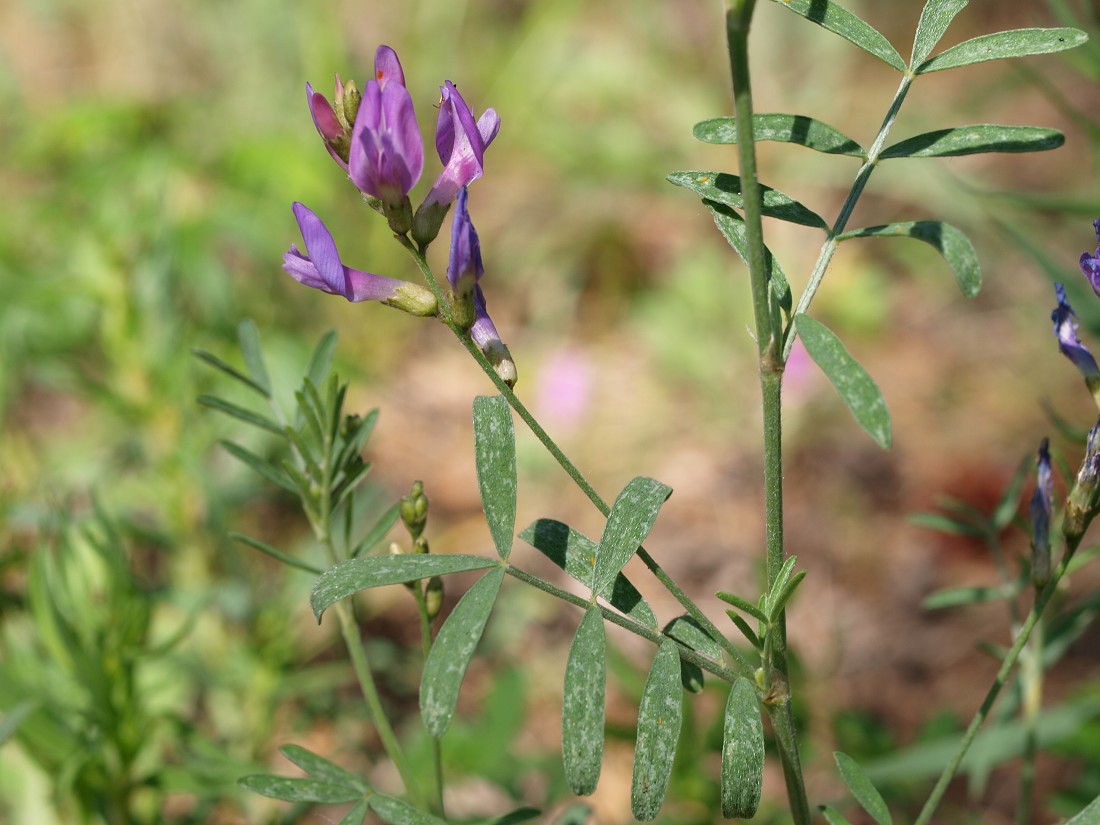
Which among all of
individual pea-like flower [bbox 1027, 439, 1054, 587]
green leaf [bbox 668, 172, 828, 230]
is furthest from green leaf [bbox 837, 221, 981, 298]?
individual pea-like flower [bbox 1027, 439, 1054, 587]

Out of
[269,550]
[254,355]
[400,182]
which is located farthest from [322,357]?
[400,182]

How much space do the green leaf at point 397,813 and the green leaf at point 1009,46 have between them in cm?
61

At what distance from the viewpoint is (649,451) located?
2.84 metres

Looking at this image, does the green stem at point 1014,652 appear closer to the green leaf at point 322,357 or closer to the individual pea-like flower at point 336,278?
the individual pea-like flower at point 336,278

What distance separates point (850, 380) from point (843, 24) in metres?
0.27

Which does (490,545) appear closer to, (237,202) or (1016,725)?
(237,202)

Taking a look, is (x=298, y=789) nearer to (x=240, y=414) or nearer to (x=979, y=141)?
(x=240, y=414)

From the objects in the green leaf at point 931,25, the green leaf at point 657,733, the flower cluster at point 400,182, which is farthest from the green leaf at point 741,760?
the green leaf at point 931,25

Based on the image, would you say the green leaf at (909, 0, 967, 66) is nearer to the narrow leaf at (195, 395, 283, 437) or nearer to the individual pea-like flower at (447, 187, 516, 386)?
the individual pea-like flower at (447, 187, 516, 386)

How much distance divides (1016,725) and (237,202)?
1.90 metres

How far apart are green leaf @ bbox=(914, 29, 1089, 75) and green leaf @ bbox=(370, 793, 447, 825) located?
0.61 metres

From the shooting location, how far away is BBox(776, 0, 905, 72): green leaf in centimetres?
71

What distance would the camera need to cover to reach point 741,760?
641 millimetres

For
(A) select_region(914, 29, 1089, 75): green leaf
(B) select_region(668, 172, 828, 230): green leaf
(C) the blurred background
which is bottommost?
(C) the blurred background
